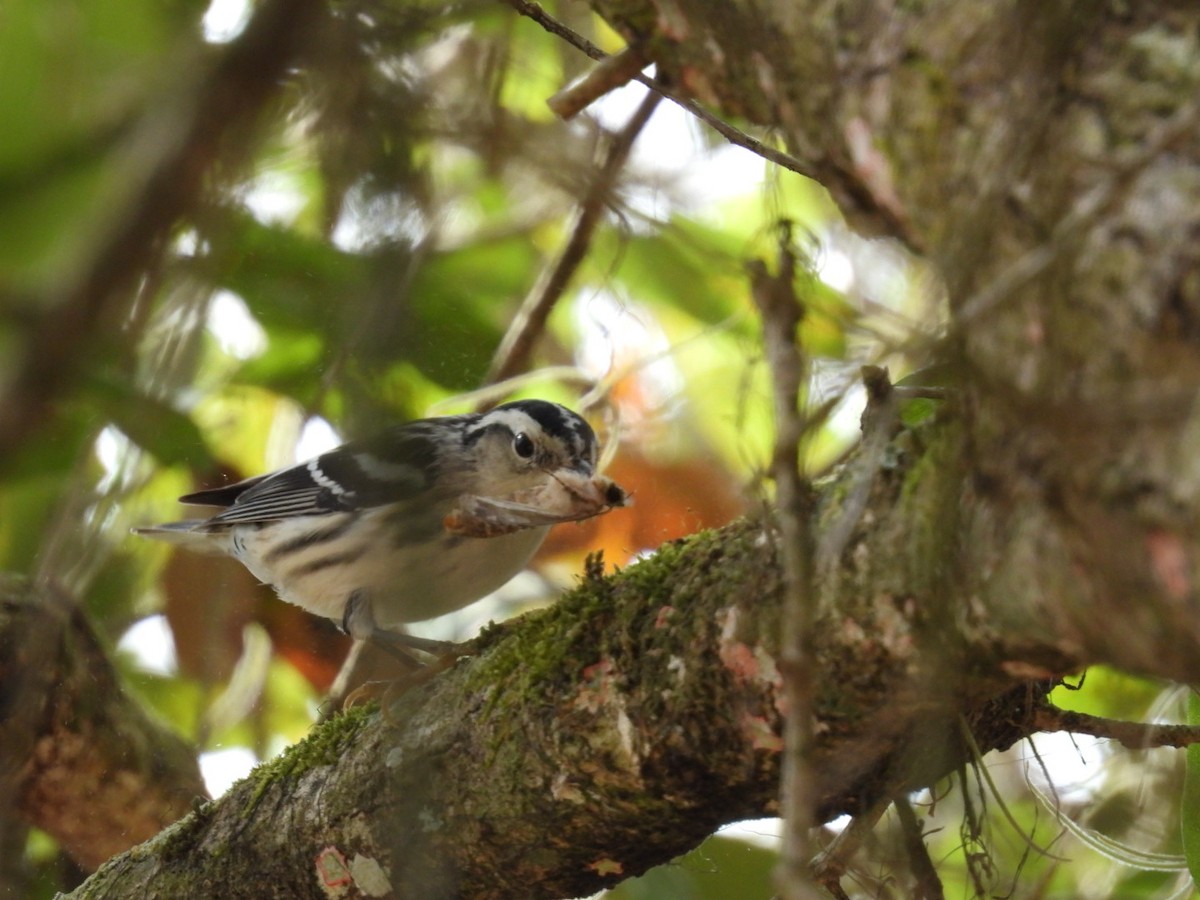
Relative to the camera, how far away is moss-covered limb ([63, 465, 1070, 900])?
146 cm

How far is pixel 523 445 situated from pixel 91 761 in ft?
4.57

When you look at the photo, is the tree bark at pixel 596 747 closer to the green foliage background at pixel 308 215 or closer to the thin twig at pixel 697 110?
the green foliage background at pixel 308 215

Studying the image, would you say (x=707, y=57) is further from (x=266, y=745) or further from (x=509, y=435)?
(x=266, y=745)

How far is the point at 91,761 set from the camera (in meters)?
3.18

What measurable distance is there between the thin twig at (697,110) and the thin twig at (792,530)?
0.53 m

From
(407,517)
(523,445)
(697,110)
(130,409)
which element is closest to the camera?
(130,409)

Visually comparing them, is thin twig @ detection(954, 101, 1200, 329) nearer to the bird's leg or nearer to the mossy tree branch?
the mossy tree branch

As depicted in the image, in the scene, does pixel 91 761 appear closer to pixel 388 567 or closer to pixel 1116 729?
pixel 388 567

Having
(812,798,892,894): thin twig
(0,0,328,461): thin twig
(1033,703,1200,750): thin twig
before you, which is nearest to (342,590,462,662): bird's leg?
(812,798,892,894): thin twig

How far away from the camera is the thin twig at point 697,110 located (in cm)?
175

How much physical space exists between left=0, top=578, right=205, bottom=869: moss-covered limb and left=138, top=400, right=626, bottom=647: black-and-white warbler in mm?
535

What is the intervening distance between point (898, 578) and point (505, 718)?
2.48ft

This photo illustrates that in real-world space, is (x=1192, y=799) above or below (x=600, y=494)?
below

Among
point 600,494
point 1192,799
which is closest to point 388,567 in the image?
point 600,494
